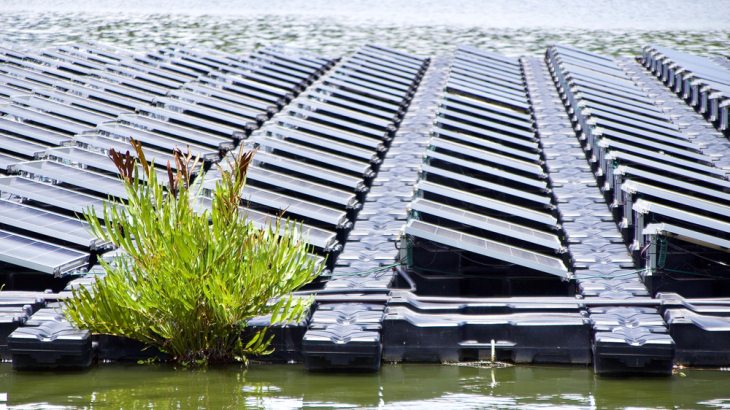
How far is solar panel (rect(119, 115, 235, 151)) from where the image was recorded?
805 inches

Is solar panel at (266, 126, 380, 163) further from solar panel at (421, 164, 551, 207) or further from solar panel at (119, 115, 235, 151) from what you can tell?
solar panel at (421, 164, 551, 207)

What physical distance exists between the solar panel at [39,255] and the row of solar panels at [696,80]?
18.5m

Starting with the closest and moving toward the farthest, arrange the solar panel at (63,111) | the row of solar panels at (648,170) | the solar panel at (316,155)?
the row of solar panels at (648,170) < the solar panel at (316,155) < the solar panel at (63,111)

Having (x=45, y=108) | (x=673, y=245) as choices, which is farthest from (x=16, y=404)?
(x=45, y=108)

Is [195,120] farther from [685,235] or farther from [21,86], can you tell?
[685,235]

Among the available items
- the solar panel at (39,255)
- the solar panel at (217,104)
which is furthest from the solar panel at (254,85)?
the solar panel at (39,255)

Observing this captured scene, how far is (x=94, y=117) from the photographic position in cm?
2297

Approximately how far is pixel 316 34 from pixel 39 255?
1590 inches

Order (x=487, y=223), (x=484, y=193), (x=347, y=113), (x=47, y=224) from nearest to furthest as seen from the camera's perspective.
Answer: (x=47, y=224) → (x=487, y=223) → (x=484, y=193) → (x=347, y=113)

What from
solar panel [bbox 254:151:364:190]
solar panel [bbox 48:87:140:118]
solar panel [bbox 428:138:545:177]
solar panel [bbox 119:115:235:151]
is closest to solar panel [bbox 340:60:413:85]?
solar panel [bbox 48:87:140:118]

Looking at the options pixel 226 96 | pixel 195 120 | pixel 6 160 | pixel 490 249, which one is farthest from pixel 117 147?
pixel 490 249

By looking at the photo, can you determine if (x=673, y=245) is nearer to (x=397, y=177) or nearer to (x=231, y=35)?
(x=397, y=177)

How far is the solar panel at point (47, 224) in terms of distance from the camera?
12992 millimetres

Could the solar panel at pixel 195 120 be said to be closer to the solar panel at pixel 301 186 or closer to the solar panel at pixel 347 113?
the solar panel at pixel 347 113
